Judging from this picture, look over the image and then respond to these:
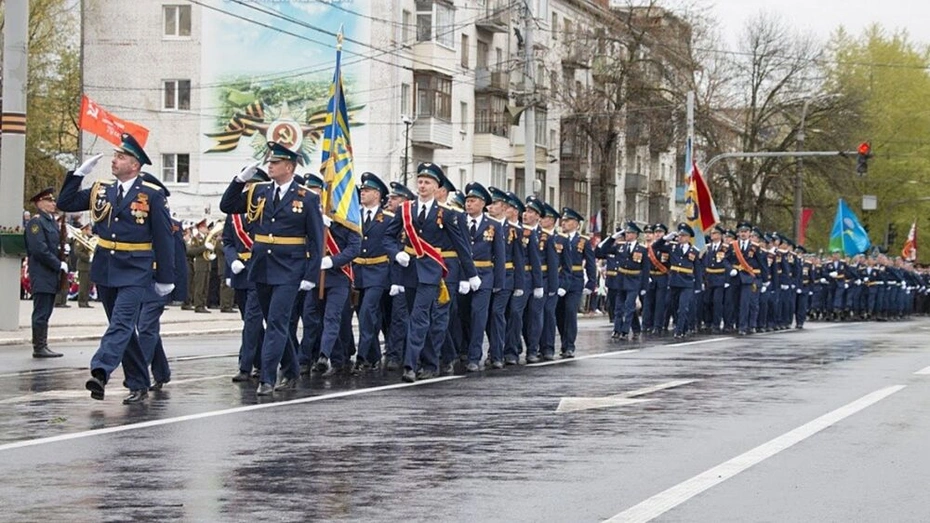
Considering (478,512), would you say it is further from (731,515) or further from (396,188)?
(396,188)

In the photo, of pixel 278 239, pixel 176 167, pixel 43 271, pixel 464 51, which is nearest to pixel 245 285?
pixel 278 239

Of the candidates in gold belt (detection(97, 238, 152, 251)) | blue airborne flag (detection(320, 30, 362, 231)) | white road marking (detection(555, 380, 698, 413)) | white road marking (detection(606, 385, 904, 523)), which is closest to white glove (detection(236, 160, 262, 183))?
gold belt (detection(97, 238, 152, 251))

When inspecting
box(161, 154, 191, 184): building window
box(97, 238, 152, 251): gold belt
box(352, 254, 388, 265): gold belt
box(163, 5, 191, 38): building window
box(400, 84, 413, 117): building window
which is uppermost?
box(163, 5, 191, 38): building window

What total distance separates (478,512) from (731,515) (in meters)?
1.18

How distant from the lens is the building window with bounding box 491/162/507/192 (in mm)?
68188

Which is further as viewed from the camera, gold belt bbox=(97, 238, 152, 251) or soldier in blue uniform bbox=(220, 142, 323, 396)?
soldier in blue uniform bbox=(220, 142, 323, 396)

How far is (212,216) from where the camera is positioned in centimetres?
5747

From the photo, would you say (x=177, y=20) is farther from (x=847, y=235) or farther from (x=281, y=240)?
(x=281, y=240)

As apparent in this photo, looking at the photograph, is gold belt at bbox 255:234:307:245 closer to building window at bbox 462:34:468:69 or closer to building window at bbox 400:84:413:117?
building window at bbox 400:84:413:117

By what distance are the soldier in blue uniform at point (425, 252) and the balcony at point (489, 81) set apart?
5083 centimetres

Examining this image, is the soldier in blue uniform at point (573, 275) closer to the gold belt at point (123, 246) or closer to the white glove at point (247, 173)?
the white glove at point (247, 173)

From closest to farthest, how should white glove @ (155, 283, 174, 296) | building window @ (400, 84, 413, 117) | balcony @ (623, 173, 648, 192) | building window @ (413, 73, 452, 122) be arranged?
1. white glove @ (155, 283, 174, 296)
2. building window @ (400, 84, 413, 117)
3. building window @ (413, 73, 452, 122)
4. balcony @ (623, 173, 648, 192)

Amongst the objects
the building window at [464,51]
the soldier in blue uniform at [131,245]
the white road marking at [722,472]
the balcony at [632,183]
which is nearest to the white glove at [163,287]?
the soldier in blue uniform at [131,245]

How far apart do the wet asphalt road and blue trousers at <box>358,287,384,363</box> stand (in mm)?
1069
